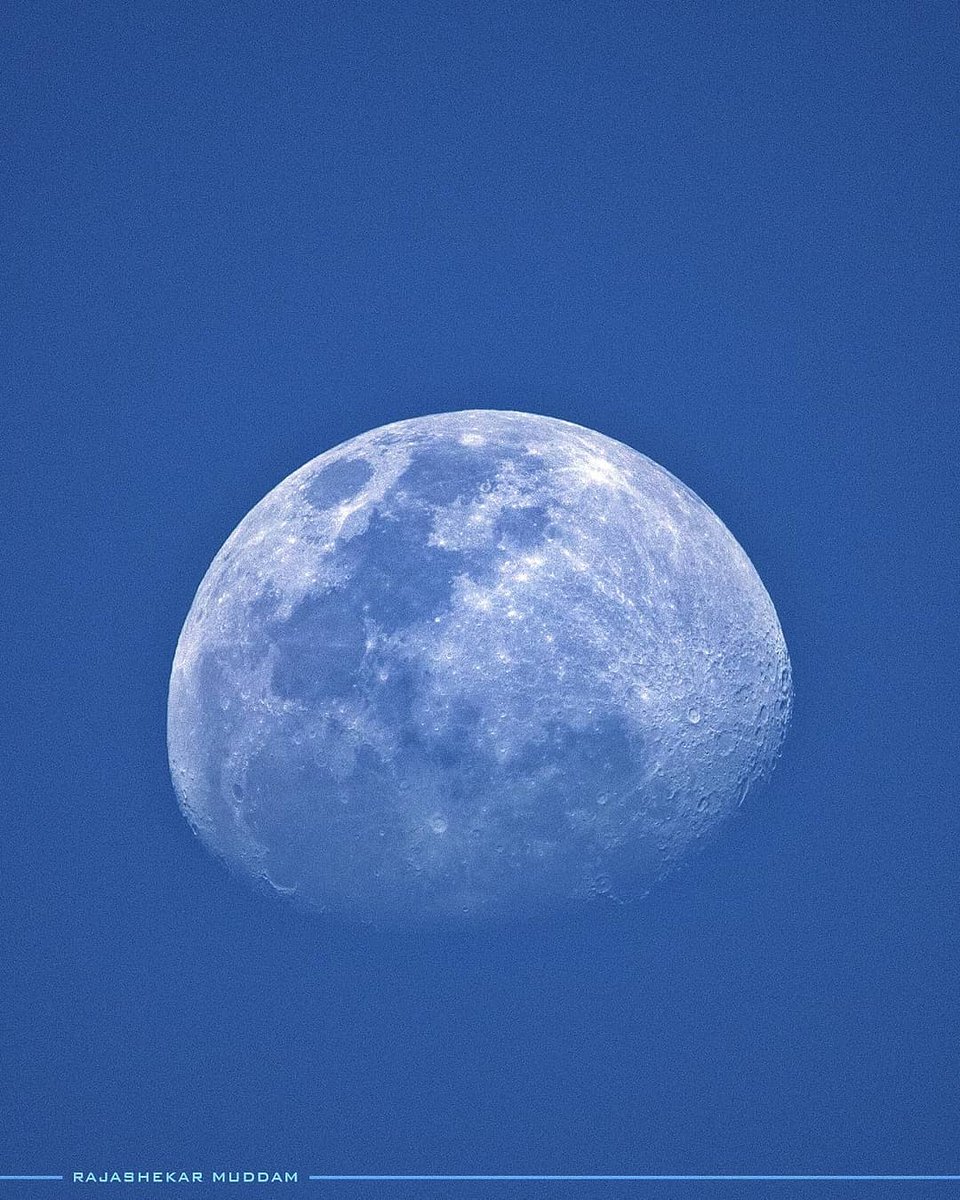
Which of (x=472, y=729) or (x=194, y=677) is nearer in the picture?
(x=472, y=729)

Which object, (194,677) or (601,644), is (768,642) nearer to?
(601,644)

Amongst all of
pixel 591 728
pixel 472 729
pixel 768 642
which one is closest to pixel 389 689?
pixel 472 729

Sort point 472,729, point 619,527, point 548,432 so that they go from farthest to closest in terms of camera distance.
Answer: point 548,432 → point 619,527 → point 472,729

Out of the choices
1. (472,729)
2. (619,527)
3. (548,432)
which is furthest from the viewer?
(548,432)

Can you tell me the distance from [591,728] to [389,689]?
3.30 ft

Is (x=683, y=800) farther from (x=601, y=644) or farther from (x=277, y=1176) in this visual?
(x=277, y=1176)

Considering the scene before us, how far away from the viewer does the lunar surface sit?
8.19m

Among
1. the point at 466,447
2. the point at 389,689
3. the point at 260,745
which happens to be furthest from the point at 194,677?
the point at 466,447

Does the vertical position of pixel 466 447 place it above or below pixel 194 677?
above

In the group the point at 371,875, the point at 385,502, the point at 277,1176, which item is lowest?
the point at 277,1176

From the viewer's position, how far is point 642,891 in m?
8.58

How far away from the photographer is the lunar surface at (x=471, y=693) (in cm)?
819

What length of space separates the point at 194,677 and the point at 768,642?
10.3 feet

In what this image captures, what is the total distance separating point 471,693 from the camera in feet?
26.8
